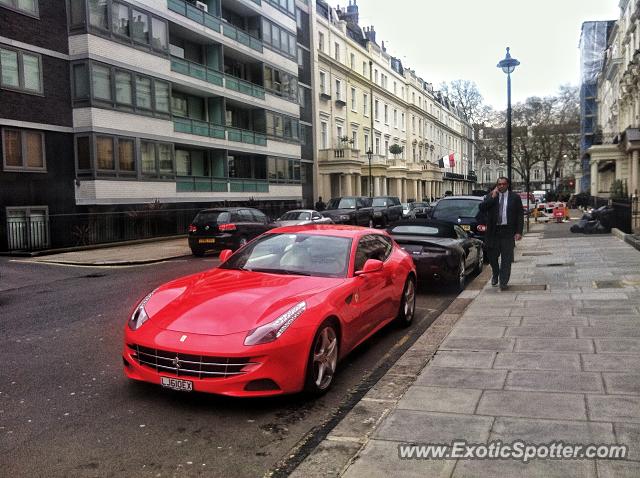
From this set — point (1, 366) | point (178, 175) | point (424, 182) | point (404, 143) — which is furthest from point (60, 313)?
point (424, 182)

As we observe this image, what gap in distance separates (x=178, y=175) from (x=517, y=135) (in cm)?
6257

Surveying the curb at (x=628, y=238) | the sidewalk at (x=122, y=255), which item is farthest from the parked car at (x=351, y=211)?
the curb at (x=628, y=238)

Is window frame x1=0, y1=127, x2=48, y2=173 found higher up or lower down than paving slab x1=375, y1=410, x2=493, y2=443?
higher up

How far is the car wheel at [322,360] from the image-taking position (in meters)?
4.78

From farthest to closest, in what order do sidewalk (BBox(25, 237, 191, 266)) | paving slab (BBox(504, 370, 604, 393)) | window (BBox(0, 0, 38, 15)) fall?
window (BBox(0, 0, 38, 15)) → sidewalk (BBox(25, 237, 191, 266)) → paving slab (BBox(504, 370, 604, 393))

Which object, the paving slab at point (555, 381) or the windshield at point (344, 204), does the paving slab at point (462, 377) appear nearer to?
the paving slab at point (555, 381)

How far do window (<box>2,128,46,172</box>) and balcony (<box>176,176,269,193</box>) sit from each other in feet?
23.2

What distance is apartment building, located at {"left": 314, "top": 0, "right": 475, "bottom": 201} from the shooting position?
44.8 metres

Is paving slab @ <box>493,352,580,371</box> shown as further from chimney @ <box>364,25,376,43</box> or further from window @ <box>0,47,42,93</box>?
chimney @ <box>364,25,376,43</box>

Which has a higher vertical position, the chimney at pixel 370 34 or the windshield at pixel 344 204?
the chimney at pixel 370 34

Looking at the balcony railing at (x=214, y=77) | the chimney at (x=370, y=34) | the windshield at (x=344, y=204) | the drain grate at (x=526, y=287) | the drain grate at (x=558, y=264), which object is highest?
the chimney at (x=370, y=34)

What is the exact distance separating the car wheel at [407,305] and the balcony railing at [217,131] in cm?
2146

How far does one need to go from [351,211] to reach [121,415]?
24.5m

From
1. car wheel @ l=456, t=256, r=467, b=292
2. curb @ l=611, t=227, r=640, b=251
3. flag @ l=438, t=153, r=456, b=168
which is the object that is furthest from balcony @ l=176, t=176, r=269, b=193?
flag @ l=438, t=153, r=456, b=168
